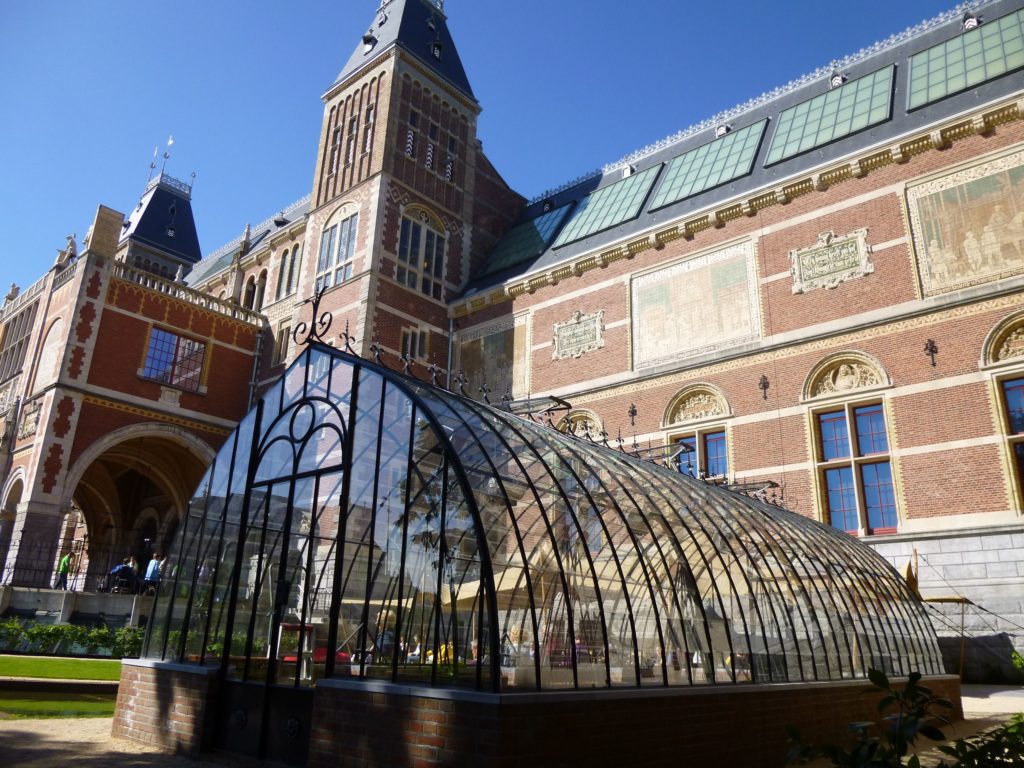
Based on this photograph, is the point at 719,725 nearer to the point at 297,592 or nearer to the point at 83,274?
the point at 297,592

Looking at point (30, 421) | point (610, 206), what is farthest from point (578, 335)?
point (30, 421)

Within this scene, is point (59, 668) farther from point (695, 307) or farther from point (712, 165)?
point (712, 165)

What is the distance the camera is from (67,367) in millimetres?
25125

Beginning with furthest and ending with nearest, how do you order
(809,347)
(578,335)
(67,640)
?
1. (578,335)
2. (809,347)
3. (67,640)

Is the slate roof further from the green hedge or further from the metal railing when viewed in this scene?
the green hedge

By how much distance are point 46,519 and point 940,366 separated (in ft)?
82.5

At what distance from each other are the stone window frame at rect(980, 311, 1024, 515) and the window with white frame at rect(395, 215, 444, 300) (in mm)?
18793

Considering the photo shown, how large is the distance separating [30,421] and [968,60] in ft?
99.2

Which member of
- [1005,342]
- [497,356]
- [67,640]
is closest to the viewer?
[1005,342]

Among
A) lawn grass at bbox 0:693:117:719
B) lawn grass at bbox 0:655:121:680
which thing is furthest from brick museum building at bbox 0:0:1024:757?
lawn grass at bbox 0:655:121:680

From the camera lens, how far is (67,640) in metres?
16.9

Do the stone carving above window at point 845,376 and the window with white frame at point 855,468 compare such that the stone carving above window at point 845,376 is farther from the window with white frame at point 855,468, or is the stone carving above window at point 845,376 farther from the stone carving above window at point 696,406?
the stone carving above window at point 696,406

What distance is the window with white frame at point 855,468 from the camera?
17.5 meters

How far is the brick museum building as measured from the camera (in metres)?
16.7
